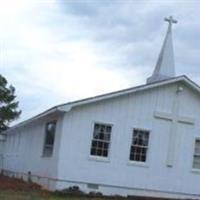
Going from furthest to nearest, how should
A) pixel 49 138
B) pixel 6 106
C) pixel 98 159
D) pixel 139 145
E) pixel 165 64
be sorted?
pixel 6 106 → pixel 165 64 → pixel 49 138 → pixel 139 145 → pixel 98 159

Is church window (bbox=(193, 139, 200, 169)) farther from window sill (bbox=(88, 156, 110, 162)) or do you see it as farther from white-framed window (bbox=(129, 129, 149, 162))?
window sill (bbox=(88, 156, 110, 162))

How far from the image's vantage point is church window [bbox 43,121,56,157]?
2762 cm

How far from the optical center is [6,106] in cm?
4250

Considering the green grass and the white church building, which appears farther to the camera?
the white church building

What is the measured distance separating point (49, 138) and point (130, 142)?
390 cm

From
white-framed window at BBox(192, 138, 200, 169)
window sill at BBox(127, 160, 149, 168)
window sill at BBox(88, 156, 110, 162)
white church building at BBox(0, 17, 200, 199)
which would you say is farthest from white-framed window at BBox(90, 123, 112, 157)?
white-framed window at BBox(192, 138, 200, 169)

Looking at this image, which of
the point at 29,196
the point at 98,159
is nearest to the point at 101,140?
the point at 98,159

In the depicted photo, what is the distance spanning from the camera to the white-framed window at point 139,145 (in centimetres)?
2683

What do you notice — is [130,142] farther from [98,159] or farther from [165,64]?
[165,64]

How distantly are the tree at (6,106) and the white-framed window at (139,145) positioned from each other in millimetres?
16160

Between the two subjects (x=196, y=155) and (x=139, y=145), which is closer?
(x=139, y=145)

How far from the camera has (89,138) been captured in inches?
1023

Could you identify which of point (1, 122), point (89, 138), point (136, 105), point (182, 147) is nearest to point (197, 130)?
point (182, 147)

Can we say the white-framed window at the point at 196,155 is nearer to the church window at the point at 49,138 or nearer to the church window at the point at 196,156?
the church window at the point at 196,156
